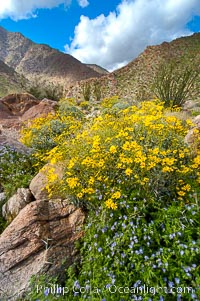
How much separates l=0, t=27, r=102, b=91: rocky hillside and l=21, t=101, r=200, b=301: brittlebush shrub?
5672 cm

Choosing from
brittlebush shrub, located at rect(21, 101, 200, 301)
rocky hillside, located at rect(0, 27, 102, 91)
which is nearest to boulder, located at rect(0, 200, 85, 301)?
brittlebush shrub, located at rect(21, 101, 200, 301)

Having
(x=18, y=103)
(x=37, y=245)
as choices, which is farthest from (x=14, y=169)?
(x=18, y=103)

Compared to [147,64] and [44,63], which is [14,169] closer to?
[147,64]

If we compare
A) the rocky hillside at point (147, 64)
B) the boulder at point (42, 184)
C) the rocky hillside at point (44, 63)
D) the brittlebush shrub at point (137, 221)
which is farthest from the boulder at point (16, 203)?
the rocky hillside at point (44, 63)

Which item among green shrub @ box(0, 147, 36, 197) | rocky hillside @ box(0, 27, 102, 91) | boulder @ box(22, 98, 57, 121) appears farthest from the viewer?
rocky hillside @ box(0, 27, 102, 91)

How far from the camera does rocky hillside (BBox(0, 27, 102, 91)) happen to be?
2574 inches

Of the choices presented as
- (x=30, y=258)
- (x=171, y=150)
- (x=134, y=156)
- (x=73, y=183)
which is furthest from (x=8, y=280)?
(x=171, y=150)

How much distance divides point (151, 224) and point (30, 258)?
4.34 ft

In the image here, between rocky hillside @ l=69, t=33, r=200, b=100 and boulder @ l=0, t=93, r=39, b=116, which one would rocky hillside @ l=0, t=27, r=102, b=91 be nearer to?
rocky hillside @ l=69, t=33, r=200, b=100

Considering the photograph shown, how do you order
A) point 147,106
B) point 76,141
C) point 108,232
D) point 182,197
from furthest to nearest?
point 147,106 < point 76,141 < point 182,197 < point 108,232

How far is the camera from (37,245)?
2.74 m

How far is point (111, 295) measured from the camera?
212 centimetres

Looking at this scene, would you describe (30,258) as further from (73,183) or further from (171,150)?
(171,150)

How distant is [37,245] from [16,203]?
2.72 ft
